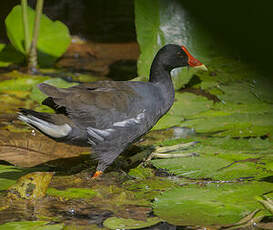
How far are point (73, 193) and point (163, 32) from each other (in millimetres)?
1873

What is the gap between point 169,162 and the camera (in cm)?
250

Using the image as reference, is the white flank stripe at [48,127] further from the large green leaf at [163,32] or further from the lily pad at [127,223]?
the large green leaf at [163,32]

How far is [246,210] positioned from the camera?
1990 millimetres

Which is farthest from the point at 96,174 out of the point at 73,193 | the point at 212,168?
the point at 212,168

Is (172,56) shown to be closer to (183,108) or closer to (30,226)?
(183,108)

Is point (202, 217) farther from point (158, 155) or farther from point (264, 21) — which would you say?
point (264, 21)

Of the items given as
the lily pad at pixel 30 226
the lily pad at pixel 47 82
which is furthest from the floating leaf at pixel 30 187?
the lily pad at pixel 47 82

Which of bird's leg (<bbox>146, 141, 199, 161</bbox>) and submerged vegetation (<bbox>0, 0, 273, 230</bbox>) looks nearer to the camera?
submerged vegetation (<bbox>0, 0, 273, 230</bbox>)

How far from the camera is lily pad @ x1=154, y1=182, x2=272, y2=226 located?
194 cm

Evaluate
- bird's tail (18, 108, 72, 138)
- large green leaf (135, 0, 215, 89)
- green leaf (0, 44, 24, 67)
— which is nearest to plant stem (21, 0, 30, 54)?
green leaf (0, 44, 24, 67)

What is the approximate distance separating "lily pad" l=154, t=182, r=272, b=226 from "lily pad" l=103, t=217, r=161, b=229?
0.04 meters

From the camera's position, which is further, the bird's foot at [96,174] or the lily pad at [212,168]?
the bird's foot at [96,174]

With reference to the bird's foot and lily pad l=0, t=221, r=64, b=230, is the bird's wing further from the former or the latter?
lily pad l=0, t=221, r=64, b=230

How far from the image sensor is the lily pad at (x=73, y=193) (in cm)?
222
